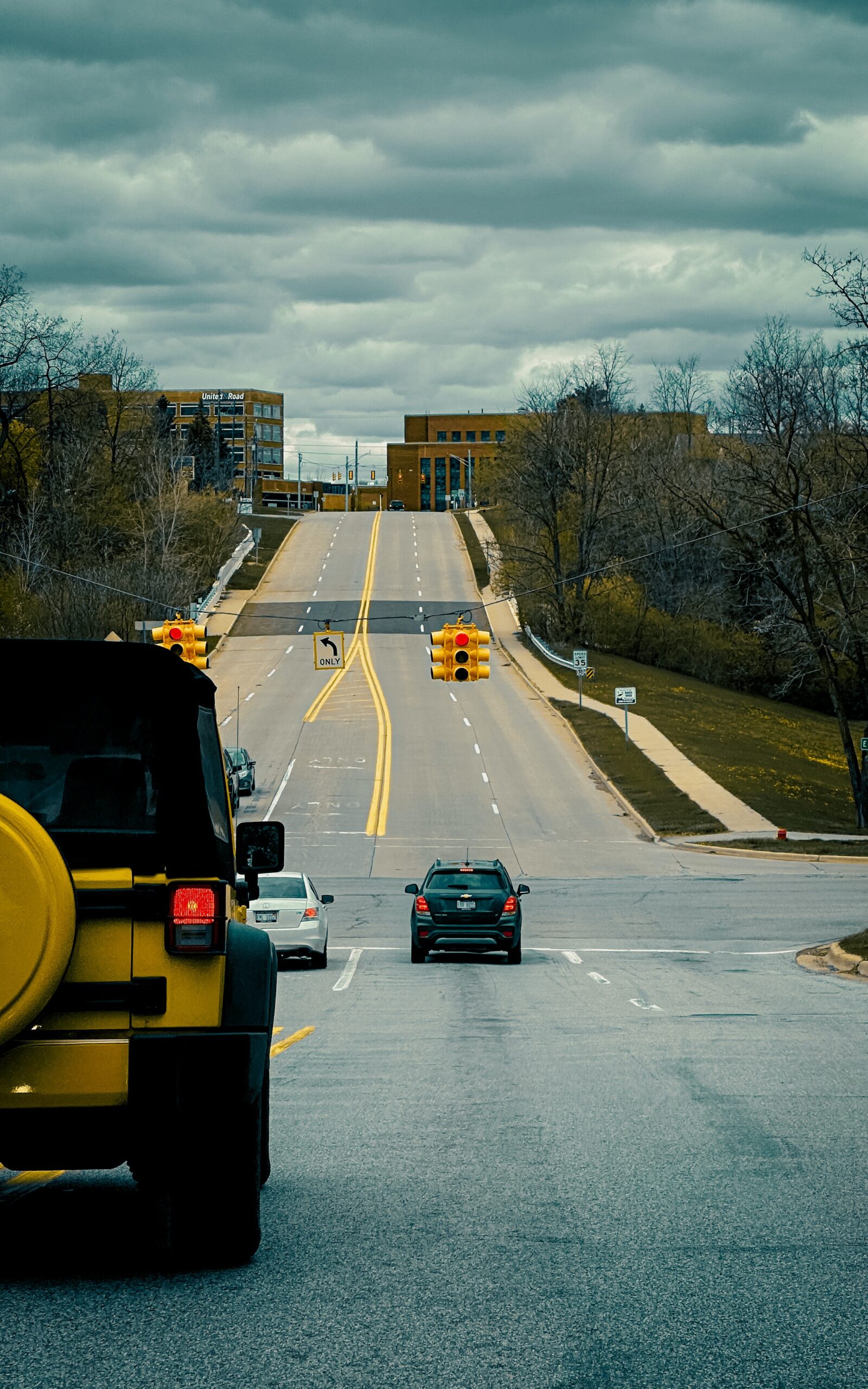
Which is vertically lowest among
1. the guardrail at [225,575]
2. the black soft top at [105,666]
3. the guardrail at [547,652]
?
the guardrail at [547,652]

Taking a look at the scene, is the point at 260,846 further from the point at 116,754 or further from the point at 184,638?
the point at 184,638

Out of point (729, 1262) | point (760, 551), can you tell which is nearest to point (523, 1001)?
point (729, 1262)

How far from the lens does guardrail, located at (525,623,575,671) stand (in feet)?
249

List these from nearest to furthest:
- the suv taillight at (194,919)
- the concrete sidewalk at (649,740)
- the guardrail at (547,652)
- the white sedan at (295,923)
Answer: the suv taillight at (194,919)
the white sedan at (295,923)
the concrete sidewalk at (649,740)
the guardrail at (547,652)

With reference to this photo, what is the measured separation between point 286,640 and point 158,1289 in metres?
76.4

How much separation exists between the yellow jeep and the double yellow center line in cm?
Result: 3703

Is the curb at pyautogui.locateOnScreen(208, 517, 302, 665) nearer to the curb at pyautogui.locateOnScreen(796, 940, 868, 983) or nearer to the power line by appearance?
the power line

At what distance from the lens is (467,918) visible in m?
23.5

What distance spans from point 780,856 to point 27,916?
37020mm

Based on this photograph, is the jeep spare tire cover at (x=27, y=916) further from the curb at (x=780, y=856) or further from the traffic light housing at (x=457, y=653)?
the curb at (x=780, y=856)

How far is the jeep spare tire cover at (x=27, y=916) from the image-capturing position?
5.09 m

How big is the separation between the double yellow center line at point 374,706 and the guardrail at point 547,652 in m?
8.98

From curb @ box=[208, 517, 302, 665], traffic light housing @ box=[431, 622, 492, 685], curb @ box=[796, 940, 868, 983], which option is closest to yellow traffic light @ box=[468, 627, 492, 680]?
traffic light housing @ box=[431, 622, 492, 685]

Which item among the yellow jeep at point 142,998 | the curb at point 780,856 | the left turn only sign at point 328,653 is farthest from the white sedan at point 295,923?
the left turn only sign at point 328,653
